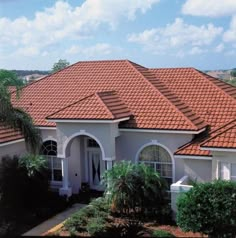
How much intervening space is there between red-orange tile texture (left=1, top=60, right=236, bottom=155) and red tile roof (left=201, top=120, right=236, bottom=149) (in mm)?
1084

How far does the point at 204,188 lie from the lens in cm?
1617

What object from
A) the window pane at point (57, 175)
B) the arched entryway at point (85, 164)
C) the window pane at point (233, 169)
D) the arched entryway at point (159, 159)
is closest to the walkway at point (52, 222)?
the arched entryway at point (85, 164)

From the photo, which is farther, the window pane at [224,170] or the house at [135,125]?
the house at [135,125]

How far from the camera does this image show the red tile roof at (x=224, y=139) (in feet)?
57.4

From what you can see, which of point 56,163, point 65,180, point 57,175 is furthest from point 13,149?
point 65,180

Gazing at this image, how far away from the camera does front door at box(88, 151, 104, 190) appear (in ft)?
76.2

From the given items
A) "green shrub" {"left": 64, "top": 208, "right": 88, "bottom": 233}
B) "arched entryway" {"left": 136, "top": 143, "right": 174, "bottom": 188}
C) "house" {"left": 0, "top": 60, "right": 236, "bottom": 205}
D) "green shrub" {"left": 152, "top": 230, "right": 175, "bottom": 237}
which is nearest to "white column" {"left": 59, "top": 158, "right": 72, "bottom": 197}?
"house" {"left": 0, "top": 60, "right": 236, "bottom": 205}

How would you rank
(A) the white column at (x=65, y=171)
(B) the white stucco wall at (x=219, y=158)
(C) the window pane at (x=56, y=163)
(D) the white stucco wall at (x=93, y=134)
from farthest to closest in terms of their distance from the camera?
(C) the window pane at (x=56, y=163) < (A) the white column at (x=65, y=171) < (D) the white stucco wall at (x=93, y=134) < (B) the white stucco wall at (x=219, y=158)

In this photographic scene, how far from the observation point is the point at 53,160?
23.6 m

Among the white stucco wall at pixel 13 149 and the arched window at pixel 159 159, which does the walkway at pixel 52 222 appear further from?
the white stucco wall at pixel 13 149

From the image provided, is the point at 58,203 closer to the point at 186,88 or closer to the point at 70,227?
the point at 70,227

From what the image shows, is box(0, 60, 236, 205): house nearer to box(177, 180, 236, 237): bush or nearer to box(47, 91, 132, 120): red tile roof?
box(47, 91, 132, 120): red tile roof

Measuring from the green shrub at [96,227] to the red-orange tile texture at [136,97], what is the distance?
502 centimetres

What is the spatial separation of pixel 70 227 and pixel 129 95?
8704 mm
